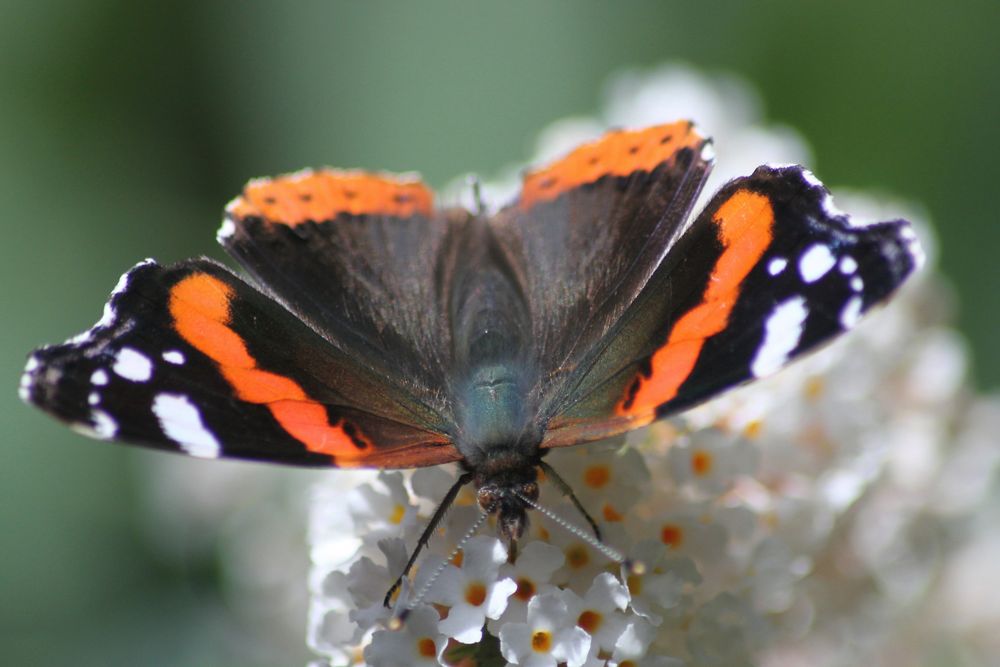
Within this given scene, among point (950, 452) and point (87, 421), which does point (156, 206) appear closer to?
point (87, 421)

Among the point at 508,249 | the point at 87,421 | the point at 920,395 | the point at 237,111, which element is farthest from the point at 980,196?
the point at 87,421

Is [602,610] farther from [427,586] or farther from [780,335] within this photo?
[780,335]

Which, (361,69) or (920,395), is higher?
(361,69)

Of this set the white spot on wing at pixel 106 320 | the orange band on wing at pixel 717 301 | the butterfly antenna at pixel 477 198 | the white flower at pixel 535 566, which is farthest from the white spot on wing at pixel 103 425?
the butterfly antenna at pixel 477 198

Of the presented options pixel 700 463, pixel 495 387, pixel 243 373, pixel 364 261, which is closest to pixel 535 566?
pixel 495 387

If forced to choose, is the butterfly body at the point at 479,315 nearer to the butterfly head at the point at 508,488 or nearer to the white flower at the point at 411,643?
the butterfly head at the point at 508,488

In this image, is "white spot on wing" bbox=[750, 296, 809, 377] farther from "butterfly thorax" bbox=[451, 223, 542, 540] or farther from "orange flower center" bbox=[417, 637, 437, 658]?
"orange flower center" bbox=[417, 637, 437, 658]


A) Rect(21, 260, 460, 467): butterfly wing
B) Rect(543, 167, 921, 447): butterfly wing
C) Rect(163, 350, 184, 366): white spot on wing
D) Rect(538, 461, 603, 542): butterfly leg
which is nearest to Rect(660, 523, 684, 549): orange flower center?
Rect(538, 461, 603, 542): butterfly leg
